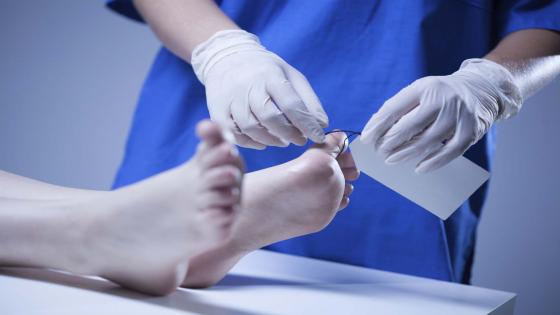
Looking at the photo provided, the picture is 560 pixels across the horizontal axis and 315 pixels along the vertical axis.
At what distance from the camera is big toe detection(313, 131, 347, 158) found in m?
0.82

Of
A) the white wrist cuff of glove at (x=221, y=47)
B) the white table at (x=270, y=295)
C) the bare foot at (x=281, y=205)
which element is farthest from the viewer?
the white wrist cuff of glove at (x=221, y=47)

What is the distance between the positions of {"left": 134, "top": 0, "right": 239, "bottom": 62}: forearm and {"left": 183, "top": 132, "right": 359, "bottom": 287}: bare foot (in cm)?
35

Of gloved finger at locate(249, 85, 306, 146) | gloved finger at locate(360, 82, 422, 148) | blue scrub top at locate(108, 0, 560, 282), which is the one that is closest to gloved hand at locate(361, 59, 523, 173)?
gloved finger at locate(360, 82, 422, 148)

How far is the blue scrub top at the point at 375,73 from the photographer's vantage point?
1.14 metres

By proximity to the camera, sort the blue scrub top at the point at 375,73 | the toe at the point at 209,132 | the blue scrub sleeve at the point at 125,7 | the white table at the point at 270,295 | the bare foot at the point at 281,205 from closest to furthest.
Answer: the toe at the point at 209,132 → the white table at the point at 270,295 → the bare foot at the point at 281,205 → the blue scrub top at the point at 375,73 → the blue scrub sleeve at the point at 125,7

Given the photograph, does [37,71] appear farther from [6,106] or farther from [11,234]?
[11,234]

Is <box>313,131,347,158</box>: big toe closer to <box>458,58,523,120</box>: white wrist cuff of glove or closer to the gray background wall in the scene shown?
<box>458,58,523,120</box>: white wrist cuff of glove

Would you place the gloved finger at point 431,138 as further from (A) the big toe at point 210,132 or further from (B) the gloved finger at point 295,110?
(A) the big toe at point 210,132

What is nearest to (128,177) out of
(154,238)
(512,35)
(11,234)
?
(11,234)

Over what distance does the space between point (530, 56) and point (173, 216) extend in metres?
0.79

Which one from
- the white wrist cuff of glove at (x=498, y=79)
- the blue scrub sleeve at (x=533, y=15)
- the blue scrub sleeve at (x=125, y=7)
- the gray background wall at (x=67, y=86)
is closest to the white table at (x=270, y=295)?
the white wrist cuff of glove at (x=498, y=79)

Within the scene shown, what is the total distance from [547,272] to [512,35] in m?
1.01

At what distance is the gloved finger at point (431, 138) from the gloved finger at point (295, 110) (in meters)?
0.12

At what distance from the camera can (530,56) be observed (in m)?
1.12
